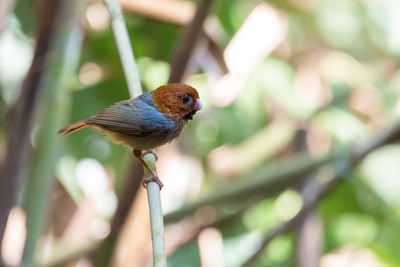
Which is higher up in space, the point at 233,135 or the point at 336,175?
the point at 336,175

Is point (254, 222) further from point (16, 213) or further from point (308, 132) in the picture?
point (16, 213)

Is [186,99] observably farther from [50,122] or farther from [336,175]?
[336,175]

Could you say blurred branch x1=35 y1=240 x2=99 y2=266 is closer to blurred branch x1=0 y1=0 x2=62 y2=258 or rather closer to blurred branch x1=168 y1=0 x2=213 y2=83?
blurred branch x1=0 y1=0 x2=62 y2=258

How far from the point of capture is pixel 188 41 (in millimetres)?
2346

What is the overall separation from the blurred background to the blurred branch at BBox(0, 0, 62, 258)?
0.02m

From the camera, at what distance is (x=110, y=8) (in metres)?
1.89

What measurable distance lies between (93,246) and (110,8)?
4.85ft

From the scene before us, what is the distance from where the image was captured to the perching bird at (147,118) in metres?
2.15

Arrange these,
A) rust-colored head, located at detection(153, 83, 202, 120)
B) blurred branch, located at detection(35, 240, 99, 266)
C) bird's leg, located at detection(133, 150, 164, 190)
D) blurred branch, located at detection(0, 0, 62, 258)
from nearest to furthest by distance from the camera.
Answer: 1. bird's leg, located at detection(133, 150, 164, 190)
2. rust-colored head, located at detection(153, 83, 202, 120)
3. blurred branch, located at detection(0, 0, 62, 258)
4. blurred branch, located at detection(35, 240, 99, 266)

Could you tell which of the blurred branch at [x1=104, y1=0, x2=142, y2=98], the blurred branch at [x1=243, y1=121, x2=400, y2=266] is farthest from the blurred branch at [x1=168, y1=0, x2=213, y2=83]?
the blurred branch at [x1=243, y1=121, x2=400, y2=266]

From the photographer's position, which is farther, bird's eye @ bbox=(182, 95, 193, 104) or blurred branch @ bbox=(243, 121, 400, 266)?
blurred branch @ bbox=(243, 121, 400, 266)

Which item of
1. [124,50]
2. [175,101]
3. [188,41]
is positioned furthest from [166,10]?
[124,50]

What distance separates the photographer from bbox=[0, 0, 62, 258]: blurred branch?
2393mm

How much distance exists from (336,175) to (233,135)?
787 mm
